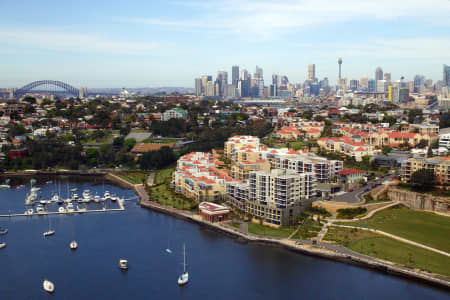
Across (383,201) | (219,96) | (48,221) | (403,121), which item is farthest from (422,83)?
(48,221)

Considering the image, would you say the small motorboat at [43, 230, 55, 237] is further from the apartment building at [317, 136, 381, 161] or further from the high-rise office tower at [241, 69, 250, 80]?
the high-rise office tower at [241, 69, 250, 80]

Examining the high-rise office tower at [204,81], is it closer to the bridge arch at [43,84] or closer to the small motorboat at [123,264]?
the bridge arch at [43,84]

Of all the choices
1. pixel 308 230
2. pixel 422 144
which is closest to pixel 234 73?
pixel 422 144

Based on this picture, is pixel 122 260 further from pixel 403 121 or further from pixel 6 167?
pixel 403 121

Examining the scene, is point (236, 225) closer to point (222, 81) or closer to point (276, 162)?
point (276, 162)

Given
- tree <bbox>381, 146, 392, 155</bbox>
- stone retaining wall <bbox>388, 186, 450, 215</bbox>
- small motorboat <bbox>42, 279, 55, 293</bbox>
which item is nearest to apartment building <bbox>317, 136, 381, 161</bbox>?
tree <bbox>381, 146, 392, 155</bbox>
